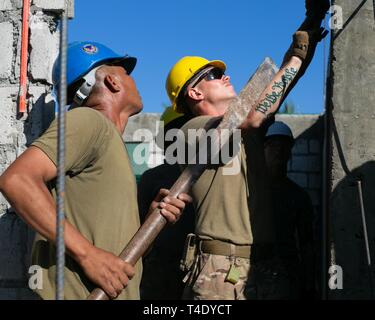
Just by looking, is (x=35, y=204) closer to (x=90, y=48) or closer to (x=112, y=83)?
(x=112, y=83)

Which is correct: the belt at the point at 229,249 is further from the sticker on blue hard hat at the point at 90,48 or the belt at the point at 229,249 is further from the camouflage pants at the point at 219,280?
the sticker on blue hard hat at the point at 90,48

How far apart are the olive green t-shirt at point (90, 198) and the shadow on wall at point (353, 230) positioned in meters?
1.24

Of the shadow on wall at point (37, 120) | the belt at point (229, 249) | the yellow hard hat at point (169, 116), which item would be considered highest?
the yellow hard hat at point (169, 116)

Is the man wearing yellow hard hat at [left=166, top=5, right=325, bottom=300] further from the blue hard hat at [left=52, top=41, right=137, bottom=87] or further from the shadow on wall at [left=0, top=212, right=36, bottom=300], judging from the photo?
the shadow on wall at [left=0, top=212, right=36, bottom=300]

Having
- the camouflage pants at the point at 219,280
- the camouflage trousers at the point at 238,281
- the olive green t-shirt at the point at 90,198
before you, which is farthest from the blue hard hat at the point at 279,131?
the olive green t-shirt at the point at 90,198

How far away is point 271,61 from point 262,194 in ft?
2.34

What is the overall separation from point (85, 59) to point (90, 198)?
0.87 meters

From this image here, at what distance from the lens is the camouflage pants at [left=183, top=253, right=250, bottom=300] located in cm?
317

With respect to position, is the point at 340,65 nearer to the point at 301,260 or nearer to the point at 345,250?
the point at 345,250

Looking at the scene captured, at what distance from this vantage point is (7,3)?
11.7 ft

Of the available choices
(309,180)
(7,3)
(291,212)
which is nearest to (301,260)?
(291,212)

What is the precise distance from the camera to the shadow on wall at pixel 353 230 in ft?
10.9

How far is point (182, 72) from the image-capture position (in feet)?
12.8

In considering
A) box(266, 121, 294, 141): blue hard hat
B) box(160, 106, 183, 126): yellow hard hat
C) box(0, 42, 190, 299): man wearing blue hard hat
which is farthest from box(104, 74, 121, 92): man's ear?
box(266, 121, 294, 141): blue hard hat
